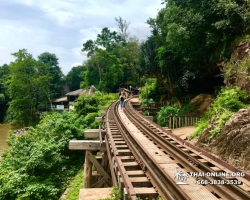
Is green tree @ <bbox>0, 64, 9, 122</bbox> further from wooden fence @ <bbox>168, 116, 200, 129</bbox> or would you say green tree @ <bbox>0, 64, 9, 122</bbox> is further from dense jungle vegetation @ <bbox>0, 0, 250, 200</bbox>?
wooden fence @ <bbox>168, 116, 200, 129</bbox>

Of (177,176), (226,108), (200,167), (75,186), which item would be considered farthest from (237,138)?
(75,186)

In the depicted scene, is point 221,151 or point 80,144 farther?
Answer: point 80,144

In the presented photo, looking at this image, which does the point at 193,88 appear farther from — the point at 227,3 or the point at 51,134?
the point at 51,134

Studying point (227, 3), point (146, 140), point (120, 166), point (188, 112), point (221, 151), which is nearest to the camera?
point (120, 166)

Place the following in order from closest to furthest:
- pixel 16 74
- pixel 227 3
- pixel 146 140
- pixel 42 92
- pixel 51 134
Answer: pixel 146 140 → pixel 227 3 → pixel 51 134 → pixel 16 74 → pixel 42 92

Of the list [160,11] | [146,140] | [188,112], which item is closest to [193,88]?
[188,112]

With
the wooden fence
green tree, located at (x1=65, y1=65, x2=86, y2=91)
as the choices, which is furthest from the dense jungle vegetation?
green tree, located at (x1=65, y1=65, x2=86, y2=91)

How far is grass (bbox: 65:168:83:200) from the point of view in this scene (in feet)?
30.4

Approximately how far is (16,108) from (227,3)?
107 ft

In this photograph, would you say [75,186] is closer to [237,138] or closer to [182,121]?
[237,138]

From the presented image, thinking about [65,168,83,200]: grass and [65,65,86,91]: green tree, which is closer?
[65,168,83,200]: grass

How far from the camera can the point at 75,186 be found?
10242mm

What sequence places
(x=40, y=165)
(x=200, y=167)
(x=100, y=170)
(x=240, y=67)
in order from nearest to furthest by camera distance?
(x=200, y=167), (x=100, y=170), (x=40, y=165), (x=240, y=67)

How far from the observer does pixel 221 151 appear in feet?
22.5
